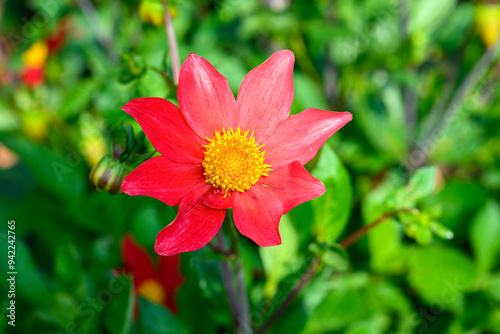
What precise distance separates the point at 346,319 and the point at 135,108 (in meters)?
0.99

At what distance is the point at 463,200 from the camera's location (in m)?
1.78

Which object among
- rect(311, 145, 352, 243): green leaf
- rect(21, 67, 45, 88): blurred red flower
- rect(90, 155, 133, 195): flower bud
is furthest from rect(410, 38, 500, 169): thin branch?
rect(21, 67, 45, 88): blurred red flower

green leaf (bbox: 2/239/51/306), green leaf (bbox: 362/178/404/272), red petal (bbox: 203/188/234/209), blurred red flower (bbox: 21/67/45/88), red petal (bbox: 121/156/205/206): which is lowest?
green leaf (bbox: 362/178/404/272)

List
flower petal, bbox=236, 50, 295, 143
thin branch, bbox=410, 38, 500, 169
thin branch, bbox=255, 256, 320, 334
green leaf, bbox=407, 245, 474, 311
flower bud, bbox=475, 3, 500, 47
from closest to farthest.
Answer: flower petal, bbox=236, 50, 295, 143 → thin branch, bbox=255, 256, 320, 334 → green leaf, bbox=407, 245, 474, 311 → flower bud, bbox=475, 3, 500, 47 → thin branch, bbox=410, 38, 500, 169

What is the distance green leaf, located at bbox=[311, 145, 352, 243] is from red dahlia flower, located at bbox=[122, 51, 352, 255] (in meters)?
0.20

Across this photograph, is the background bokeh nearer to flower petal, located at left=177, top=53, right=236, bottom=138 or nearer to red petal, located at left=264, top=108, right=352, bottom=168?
flower petal, located at left=177, top=53, right=236, bottom=138

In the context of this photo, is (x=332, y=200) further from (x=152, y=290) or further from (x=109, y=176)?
(x=152, y=290)

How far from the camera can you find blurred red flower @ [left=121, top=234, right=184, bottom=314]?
1.39 metres

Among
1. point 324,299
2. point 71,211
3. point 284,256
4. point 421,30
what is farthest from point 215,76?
point 421,30

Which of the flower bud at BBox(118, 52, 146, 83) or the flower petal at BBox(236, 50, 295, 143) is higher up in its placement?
the flower bud at BBox(118, 52, 146, 83)

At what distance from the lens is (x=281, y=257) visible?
4.31 feet

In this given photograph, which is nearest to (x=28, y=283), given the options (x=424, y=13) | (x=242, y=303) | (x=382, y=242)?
(x=242, y=303)

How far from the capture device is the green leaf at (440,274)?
1.55 metres

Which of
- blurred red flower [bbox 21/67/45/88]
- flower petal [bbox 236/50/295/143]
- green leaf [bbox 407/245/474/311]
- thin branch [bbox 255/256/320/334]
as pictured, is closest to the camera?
flower petal [bbox 236/50/295/143]
